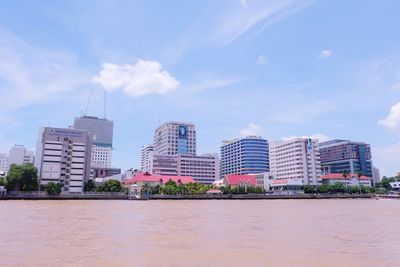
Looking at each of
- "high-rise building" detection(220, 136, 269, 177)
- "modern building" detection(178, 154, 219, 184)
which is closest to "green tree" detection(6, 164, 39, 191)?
"modern building" detection(178, 154, 219, 184)

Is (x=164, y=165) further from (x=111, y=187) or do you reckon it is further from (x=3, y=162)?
(x=3, y=162)

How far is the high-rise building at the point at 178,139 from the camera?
541ft

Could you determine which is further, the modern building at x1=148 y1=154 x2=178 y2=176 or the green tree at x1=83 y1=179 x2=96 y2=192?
the modern building at x1=148 y1=154 x2=178 y2=176

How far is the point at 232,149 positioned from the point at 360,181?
54827 mm

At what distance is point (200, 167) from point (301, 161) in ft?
130

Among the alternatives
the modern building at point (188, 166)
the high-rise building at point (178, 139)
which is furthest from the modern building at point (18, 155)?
the high-rise building at point (178, 139)

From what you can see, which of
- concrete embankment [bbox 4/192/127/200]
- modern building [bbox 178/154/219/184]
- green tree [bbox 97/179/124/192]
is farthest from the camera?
modern building [bbox 178/154/219/184]

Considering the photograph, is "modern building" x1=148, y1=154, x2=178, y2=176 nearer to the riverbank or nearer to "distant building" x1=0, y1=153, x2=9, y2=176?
the riverbank

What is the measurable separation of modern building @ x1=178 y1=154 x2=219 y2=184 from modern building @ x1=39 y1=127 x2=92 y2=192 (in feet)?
177

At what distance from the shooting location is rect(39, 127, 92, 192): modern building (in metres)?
92.6
